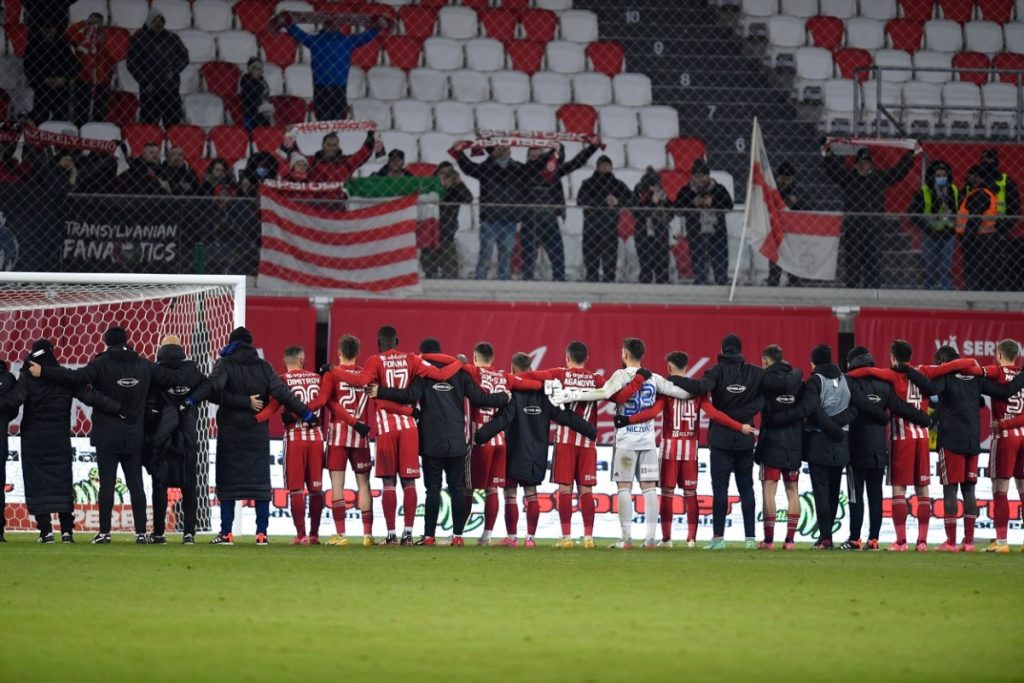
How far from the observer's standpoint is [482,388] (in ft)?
46.9

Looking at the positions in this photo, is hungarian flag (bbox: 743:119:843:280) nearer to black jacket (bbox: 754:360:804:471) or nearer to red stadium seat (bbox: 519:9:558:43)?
black jacket (bbox: 754:360:804:471)

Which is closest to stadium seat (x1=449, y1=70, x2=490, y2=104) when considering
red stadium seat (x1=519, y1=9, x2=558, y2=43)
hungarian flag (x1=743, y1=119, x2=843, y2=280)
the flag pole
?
→ red stadium seat (x1=519, y1=9, x2=558, y2=43)

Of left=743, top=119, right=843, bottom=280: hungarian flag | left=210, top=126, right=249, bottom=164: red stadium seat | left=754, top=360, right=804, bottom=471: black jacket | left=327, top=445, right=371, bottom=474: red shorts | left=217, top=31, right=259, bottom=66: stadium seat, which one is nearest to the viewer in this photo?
left=327, top=445, right=371, bottom=474: red shorts

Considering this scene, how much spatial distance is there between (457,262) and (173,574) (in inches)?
354

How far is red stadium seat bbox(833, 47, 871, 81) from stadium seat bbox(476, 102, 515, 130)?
5555 millimetres

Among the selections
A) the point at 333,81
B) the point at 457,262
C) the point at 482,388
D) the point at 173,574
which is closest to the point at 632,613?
the point at 173,574

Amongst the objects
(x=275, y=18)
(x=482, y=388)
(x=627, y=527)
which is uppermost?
(x=275, y=18)

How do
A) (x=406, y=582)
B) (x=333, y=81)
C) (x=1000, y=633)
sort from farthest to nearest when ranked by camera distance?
(x=333, y=81), (x=406, y=582), (x=1000, y=633)

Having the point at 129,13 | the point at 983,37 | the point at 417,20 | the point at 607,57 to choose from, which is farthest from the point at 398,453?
the point at 983,37

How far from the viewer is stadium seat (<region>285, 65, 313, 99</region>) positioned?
23.8m

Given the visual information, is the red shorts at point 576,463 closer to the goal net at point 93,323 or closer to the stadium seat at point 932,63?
the goal net at point 93,323

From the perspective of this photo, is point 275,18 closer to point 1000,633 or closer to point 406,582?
point 406,582

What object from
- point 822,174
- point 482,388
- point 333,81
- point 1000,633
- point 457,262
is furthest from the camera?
point 822,174

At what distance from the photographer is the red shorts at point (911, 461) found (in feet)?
49.8
